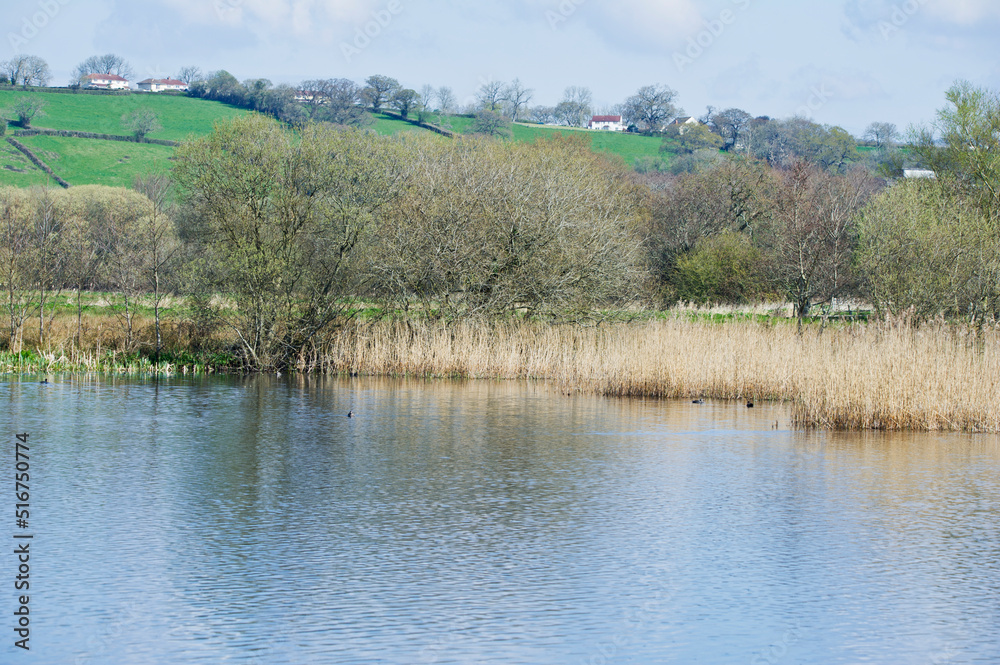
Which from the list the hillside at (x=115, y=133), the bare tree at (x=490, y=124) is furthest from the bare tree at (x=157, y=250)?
the bare tree at (x=490, y=124)

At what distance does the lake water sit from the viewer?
707 centimetres

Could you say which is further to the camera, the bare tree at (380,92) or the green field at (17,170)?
the bare tree at (380,92)

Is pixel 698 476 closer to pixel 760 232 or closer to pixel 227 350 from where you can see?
pixel 227 350

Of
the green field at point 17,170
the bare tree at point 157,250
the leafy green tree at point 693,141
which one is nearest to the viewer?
the bare tree at point 157,250

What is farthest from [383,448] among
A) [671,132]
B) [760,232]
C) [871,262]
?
[671,132]

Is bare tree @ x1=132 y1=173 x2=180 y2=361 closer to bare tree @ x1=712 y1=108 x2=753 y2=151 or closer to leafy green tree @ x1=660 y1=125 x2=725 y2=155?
leafy green tree @ x1=660 y1=125 x2=725 y2=155

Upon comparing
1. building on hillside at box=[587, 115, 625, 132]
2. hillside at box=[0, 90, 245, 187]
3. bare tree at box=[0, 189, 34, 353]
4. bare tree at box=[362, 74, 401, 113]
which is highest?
building on hillside at box=[587, 115, 625, 132]

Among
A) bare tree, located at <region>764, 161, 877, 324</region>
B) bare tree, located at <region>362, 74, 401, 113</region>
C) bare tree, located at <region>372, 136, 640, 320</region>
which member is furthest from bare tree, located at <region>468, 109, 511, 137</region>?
bare tree, located at <region>372, 136, 640, 320</region>

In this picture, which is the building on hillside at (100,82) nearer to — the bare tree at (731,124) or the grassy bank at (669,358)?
the bare tree at (731,124)

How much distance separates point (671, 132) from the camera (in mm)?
104562

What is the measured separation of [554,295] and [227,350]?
9590mm

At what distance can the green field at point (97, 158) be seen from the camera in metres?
76.1

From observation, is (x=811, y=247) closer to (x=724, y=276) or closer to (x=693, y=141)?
(x=724, y=276)

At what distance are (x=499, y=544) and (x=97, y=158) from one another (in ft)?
262
